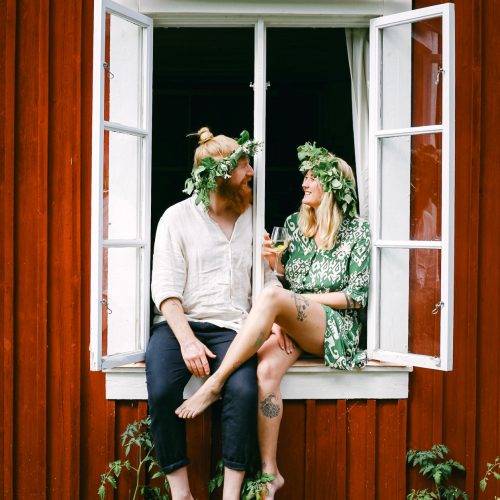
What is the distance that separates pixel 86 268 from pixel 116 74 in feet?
3.00

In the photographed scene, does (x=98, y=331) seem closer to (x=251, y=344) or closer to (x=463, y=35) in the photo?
(x=251, y=344)

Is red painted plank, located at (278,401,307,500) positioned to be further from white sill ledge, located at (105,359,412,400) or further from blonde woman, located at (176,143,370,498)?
blonde woman, located at (176,143,370,498)

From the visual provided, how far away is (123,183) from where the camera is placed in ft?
11.1

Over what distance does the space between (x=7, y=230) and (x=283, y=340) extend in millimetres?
1388

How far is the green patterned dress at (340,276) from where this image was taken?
10.8 ft

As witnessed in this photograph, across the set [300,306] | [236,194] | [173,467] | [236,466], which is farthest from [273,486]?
[236,194]

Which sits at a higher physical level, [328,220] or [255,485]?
[328,220]

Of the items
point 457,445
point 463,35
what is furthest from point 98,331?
point 463,35

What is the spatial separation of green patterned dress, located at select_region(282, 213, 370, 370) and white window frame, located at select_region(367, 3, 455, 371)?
0.06 metres

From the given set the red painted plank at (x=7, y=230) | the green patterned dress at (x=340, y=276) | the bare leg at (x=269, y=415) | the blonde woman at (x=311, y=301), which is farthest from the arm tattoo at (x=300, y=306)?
the red painted plank at (x=7, y=230)

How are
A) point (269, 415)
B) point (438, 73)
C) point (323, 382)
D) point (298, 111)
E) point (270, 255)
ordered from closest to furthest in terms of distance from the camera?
point (269, 415)
point (438, 73)
point (323, 382)
point (270, 255)
point (298, 111)

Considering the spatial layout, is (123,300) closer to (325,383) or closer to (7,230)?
(7,230)

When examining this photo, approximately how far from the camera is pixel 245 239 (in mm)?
3455

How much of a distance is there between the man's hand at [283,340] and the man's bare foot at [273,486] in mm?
546
